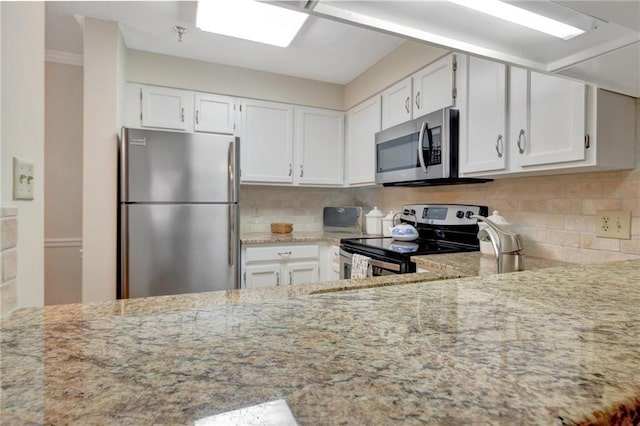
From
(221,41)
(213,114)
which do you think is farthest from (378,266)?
(221,41)

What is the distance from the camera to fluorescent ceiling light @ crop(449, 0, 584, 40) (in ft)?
2.44

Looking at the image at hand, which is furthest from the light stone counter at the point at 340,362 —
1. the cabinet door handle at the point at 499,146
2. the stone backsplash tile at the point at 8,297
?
the cabinet door handle at the point at 499,146

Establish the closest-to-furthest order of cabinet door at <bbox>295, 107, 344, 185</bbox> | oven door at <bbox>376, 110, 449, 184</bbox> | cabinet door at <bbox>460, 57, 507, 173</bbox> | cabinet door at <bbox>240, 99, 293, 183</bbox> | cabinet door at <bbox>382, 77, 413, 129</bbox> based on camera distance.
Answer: cabinet door at <bbox>460, 57, 507, 173</bbox>, oven door at <bbox>376, 110, 449, 184</bbox>, cabinet door at <bbox>382, 77, 413, 129</bbox>, cabinet door at <bbox>240, 99, 293, 183</bbox>, cabinet door at <bbox>295, 107, 344, 185</bbox>

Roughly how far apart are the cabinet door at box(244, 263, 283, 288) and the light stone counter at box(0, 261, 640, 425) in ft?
6.94

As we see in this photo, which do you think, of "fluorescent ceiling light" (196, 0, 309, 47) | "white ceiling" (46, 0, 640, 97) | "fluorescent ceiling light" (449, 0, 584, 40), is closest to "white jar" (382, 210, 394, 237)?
"fluorescent ceiling light" (196, 0, 309, 47)

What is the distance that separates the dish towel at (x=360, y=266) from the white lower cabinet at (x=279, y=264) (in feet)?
1.97

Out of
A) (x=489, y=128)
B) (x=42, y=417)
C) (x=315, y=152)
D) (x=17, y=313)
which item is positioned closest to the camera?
(x=42, y=417)

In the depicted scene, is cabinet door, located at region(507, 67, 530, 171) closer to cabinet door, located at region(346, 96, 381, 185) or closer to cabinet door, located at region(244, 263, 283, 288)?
cabinet door, located at region(346, 96, 381, 185)

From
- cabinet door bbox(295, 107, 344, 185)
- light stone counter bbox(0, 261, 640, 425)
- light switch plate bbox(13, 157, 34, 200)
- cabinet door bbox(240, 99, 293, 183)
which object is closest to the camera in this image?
light stone counter bbox(0, 261, 640, 425)

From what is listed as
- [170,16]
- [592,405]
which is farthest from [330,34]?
[592,405]

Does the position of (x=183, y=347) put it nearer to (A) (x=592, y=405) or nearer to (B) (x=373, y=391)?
(B) (x=373, y=391)

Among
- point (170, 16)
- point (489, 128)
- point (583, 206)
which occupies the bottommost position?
point (583, 206)

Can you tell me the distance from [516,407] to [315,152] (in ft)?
10.0

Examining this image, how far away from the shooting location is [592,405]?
11.0 inches
